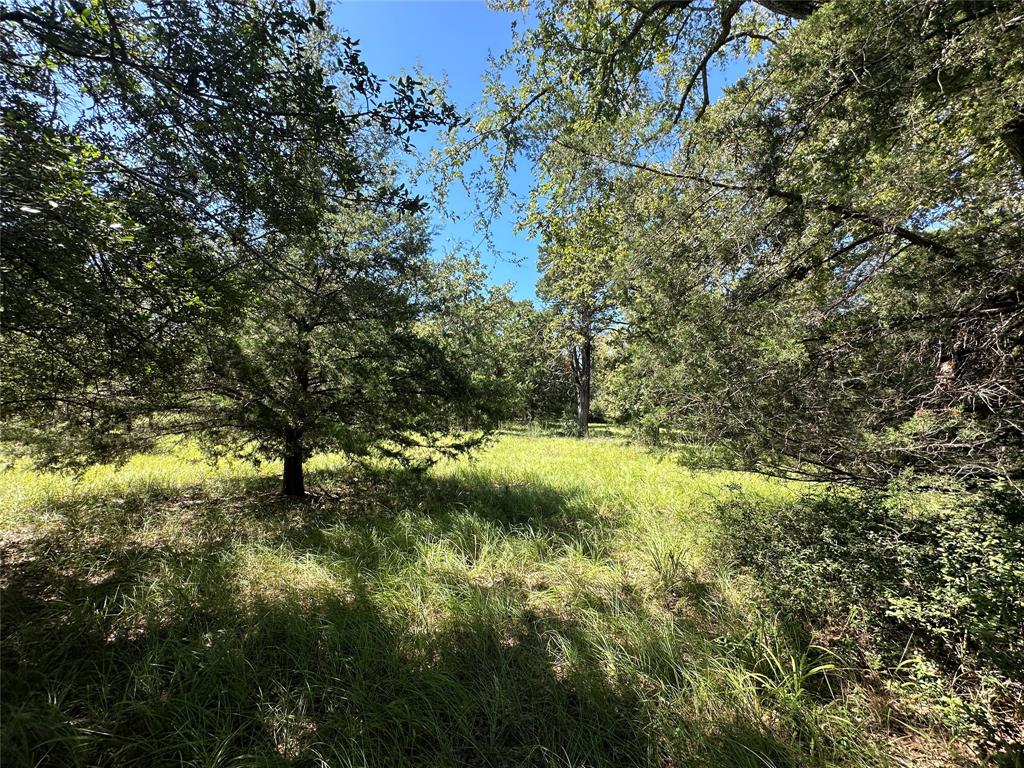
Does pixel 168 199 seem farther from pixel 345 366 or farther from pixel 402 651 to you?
pixel 402 651

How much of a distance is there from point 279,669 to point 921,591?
442cm

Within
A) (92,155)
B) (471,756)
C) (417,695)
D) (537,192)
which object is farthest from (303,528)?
(537,192)

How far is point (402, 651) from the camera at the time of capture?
2.60 m

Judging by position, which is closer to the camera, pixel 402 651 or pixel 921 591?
pixel 921 591

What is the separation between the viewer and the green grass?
191 cm

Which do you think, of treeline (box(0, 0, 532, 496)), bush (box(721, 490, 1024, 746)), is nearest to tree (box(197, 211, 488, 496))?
treeline (box(0, 0, 532, 496))

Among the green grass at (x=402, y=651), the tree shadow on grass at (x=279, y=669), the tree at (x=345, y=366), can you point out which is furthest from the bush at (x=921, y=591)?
the tree at (x=345, y=366)

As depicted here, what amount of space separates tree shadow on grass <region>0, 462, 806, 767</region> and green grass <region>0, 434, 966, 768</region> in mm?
15

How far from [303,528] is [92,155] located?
422 cm

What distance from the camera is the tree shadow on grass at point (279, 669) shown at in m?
1.89

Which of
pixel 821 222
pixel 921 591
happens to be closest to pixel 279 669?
pixel 921 591

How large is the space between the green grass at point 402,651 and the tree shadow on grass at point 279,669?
15mm

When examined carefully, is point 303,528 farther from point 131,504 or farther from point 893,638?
point 893,638

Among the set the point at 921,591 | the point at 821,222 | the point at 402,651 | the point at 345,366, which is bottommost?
the point at 402,651
